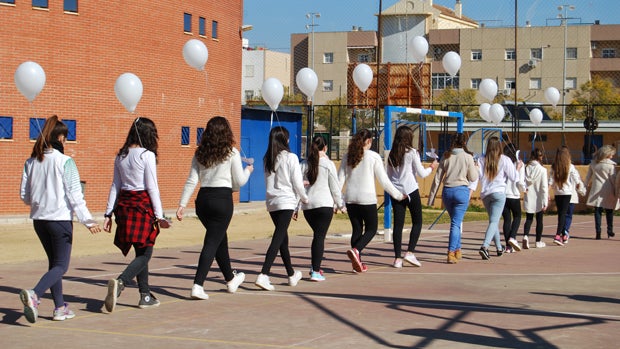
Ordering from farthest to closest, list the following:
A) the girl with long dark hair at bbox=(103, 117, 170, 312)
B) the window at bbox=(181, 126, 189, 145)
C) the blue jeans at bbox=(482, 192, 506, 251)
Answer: the window at bbox=(181, 126, 189, 145) → the blue jeans at bbox=(482, 192, 506, 251) → the girl with long dark hair at bbox=(103, 117, 170, 312)

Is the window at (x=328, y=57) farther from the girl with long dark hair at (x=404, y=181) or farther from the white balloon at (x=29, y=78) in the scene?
the girl with long dark hair at (x=404, y=181)

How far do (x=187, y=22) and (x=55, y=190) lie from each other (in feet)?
69.9

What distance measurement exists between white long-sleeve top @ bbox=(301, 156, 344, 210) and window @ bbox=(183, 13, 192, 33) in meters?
18.4

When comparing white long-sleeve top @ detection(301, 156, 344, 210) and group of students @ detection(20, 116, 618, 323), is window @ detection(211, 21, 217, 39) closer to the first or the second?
group of students @ detection(20, 116, 618, 323)

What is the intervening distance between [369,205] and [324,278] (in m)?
1.19

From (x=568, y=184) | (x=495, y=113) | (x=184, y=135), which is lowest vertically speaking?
(x=568, y=184)

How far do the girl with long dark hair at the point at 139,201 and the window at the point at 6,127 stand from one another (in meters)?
16.5

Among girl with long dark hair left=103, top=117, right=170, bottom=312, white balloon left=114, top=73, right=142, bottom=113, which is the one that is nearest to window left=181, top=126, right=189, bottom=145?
white balloon left=114, top=73, right=142, bottom=113

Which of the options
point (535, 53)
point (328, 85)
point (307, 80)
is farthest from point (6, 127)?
point (328, 85)

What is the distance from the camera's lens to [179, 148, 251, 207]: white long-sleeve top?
380 inches

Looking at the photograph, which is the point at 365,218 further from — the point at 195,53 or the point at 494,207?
the point at 195,53

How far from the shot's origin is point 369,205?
39.5 feet

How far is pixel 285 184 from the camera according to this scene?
1062 centimetres

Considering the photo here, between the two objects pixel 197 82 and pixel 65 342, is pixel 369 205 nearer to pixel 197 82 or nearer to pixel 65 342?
pixel 65 342
